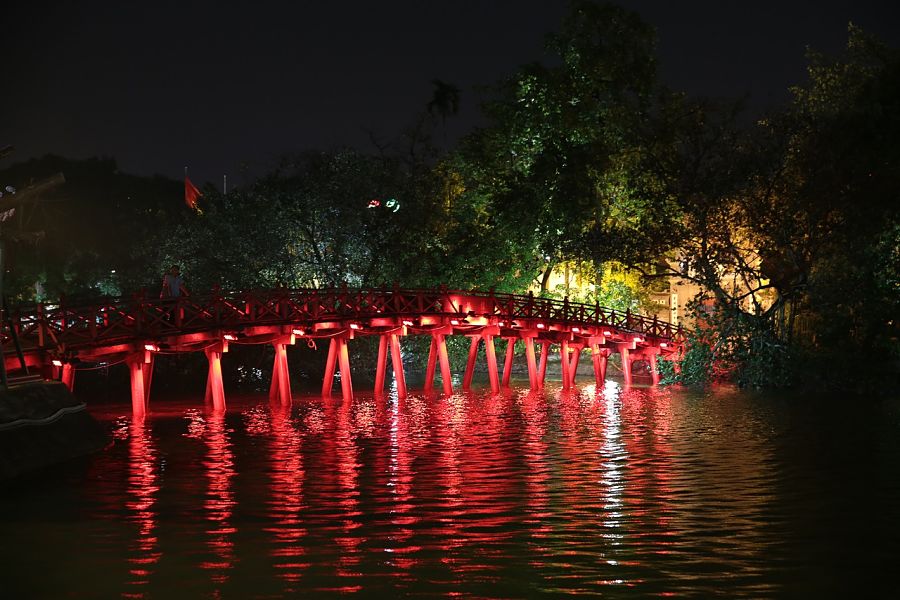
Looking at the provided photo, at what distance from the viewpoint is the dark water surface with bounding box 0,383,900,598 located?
34.4ft

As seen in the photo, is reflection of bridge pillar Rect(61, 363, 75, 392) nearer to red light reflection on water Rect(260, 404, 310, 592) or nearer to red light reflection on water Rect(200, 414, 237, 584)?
red light reflection on water Rect(200, 414, 237, 584)

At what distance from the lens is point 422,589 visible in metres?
10.2

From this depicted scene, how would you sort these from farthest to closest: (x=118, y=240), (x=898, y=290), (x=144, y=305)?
1. (x=118, y=240)
2. (x=898, y=290)
3. (x=144, y=305)

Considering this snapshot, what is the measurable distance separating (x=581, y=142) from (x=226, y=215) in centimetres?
1631

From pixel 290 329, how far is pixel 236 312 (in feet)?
7.68

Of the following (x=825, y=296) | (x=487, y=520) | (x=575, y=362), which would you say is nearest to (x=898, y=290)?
(x=825, y=296)

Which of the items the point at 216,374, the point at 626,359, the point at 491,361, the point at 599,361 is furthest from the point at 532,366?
the point at 216,374

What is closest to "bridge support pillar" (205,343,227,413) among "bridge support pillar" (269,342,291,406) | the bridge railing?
the bridge railing

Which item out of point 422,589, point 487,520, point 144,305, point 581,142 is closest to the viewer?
point 422,589

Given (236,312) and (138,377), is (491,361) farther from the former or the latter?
(138,377)

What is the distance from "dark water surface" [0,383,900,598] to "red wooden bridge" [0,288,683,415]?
10.1 feet

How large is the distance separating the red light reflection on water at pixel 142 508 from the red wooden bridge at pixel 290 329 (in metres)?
3.05

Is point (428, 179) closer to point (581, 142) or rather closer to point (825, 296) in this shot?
point (581, 142)

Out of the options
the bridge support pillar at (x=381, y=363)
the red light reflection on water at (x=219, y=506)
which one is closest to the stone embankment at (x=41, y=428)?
the red light reflection on water at (x=219, y=506)
